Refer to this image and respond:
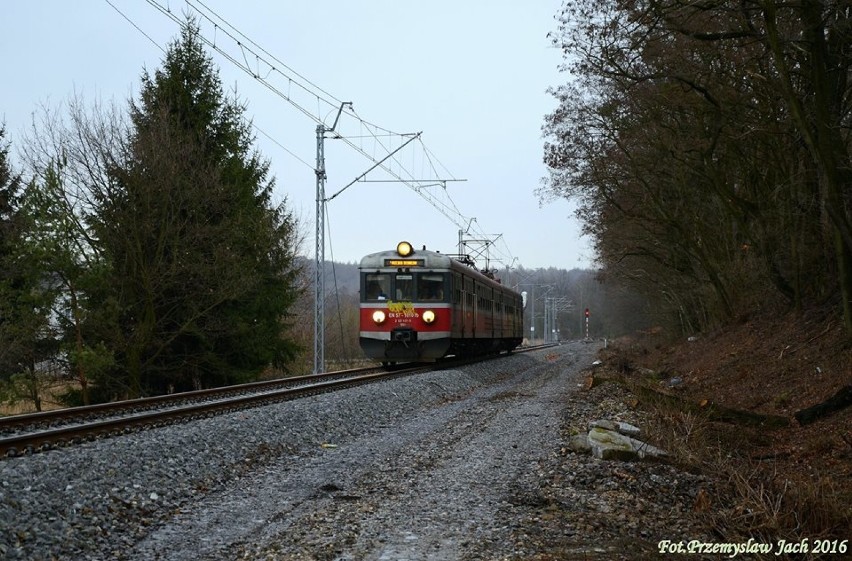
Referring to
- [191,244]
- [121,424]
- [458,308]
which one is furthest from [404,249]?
[121,424]

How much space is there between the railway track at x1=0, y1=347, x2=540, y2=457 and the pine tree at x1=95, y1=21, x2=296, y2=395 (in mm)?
4810

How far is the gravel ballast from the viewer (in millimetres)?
5566

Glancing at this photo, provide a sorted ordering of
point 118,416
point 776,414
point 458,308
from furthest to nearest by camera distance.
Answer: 1. point 458,308
2. point 776,414
3. point 118,416

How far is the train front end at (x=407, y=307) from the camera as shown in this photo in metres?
21.6

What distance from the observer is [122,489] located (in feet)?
22.9

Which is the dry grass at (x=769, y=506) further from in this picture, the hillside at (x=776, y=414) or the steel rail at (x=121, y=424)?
the steel rail at (x=121, y=424)

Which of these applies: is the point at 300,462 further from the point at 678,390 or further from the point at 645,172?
the point at 645,172

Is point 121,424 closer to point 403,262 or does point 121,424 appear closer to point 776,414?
point 776,414

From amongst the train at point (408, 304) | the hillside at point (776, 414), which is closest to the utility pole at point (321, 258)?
the train at point (408, 304)

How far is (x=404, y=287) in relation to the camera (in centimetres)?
2189

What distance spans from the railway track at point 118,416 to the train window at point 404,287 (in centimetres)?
443

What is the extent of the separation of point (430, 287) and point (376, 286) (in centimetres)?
145

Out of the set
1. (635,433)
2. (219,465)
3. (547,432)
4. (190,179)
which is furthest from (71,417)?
(190,179)

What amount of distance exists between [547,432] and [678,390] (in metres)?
8.94
